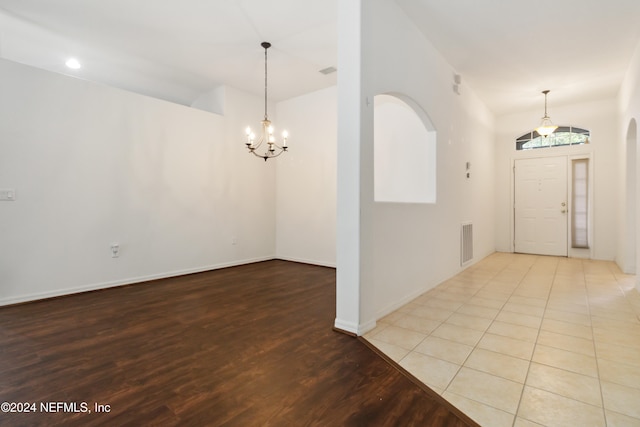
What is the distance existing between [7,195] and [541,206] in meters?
9.43

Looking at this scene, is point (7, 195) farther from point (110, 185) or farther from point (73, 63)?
point (73, 63)

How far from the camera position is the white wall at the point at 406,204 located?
2.80m

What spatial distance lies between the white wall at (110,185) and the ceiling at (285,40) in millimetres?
636

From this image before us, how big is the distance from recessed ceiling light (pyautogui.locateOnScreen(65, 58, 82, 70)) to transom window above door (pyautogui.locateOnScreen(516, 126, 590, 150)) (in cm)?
888

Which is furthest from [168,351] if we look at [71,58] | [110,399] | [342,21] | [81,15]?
[71,58]

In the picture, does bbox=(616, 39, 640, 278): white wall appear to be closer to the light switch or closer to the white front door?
the white front door

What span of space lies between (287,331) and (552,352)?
2136 mm

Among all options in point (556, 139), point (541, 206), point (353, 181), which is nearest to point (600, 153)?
point (556, 139)

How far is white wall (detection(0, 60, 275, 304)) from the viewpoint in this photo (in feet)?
12.1

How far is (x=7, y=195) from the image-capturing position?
3.60 m

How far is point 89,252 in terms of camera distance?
13.7 ft

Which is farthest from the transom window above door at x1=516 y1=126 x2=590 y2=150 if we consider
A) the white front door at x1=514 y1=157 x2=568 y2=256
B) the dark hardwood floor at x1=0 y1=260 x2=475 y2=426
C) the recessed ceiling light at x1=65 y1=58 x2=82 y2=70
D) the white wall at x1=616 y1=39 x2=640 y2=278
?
the recessed ceiling light at x1=65 y1=58 x2=82 y2=70

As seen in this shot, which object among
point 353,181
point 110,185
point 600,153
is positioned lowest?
point 353,181

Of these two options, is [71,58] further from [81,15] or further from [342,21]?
[342,21]
